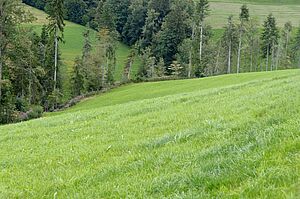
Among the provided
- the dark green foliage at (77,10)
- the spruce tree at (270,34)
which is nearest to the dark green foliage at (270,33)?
the spruce tree at (270,34)

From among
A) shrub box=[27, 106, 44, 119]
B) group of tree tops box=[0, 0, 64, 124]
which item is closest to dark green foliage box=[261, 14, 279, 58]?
group of tree tops box=[0, 0, 64, 124]

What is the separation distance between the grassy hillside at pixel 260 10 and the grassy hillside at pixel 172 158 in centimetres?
14572

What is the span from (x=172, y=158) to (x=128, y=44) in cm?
13552

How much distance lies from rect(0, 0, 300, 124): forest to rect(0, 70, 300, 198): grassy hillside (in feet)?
126

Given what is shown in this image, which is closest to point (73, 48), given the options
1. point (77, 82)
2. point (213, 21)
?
point (77, 82)

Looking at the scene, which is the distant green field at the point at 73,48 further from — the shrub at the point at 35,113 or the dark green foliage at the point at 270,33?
the shrub at the point at 35,113

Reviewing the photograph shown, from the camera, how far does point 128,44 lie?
142 meters

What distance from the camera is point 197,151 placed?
314 inches

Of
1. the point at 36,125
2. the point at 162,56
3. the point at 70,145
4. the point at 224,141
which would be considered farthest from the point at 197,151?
the point at 162,56

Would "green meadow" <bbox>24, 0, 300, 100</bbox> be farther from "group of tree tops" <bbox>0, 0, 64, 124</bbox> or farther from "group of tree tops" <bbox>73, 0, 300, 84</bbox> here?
"group of tree tops" <bbox>0, 0, 64, 124</bbox>

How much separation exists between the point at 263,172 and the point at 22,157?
6.47 meters

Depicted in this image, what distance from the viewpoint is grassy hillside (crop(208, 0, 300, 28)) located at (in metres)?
161

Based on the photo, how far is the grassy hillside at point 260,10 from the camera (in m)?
161

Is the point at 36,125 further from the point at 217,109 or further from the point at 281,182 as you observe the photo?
the point at 281,182
